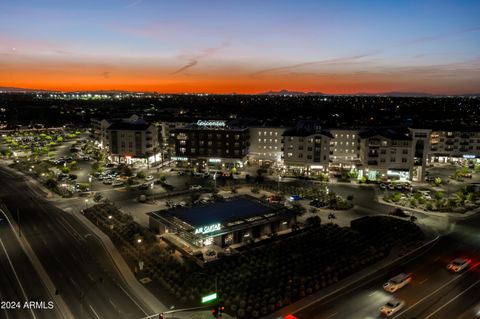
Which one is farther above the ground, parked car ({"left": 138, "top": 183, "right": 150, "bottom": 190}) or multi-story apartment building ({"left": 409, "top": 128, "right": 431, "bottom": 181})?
multi-story apartment building ({"left": 409, "top": 128, "right": 431, "bottom": 181})

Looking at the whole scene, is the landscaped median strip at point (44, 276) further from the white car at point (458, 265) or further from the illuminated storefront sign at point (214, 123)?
the illuminated storefront sign at point (214, 123)

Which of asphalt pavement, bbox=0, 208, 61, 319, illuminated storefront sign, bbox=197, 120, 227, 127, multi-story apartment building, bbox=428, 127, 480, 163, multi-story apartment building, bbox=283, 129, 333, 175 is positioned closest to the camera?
asphalt pavement, bbox=0, 208, 61, 319

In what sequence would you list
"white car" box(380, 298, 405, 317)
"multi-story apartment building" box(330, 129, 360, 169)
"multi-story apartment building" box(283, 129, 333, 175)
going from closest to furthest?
"white car" box(380, 298, 405, 317)
"multi-story apartment building" box(283, 129, 333, 175)
"multi-story apartment building" box(330, 129, 360, 169)

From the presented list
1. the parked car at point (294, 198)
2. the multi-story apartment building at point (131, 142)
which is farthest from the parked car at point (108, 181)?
the parked car at point (294, 198)

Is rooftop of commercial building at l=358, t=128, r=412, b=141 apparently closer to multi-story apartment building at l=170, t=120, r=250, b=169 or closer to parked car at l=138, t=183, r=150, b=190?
multi-story apartment building at l=170, t=120, r=250, b=169

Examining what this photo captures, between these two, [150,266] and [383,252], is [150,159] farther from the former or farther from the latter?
[383,252]

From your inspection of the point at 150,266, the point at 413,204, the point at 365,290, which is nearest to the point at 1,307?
the point at 150,266

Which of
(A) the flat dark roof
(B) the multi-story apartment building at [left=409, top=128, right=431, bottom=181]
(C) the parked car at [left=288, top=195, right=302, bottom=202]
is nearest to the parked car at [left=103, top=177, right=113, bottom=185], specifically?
(A) the flat dark roof
